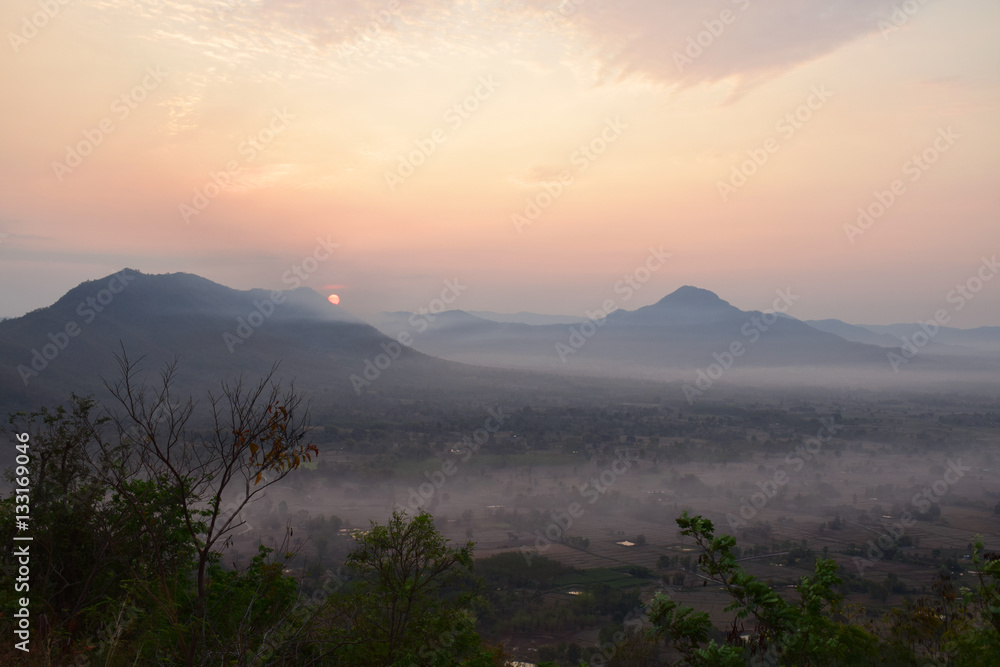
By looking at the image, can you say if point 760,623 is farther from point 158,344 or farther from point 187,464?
point 158,344

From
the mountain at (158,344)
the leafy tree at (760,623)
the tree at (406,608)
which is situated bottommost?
the tree at (406,608)

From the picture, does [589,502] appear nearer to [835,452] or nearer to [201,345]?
[835,452]

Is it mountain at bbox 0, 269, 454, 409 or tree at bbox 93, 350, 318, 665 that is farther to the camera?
mountain at bbox 0, 269, 454, 409

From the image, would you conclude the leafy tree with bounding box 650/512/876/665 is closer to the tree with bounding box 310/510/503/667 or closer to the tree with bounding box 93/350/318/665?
the tree with bounding box 93/350/318/665

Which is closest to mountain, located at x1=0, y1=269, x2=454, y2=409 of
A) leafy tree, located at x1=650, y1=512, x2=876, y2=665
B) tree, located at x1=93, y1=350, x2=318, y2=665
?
tree, located at x1=93, y1=350, x2=318, y2=665

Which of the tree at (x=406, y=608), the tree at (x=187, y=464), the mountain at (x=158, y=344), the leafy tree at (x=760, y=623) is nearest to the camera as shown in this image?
the tree at (x=187, y=464)

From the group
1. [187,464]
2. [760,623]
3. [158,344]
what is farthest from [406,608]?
[158,344]

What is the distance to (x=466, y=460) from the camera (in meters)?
99.3

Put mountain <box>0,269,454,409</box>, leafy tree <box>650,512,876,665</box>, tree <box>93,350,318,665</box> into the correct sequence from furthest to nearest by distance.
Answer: mountain <box>0,269,454,409</box>, leafy tree <box>650,512,876,665</box>, tree <box>93,350,318,665</box>

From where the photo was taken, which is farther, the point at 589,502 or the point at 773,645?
the point at 589,502

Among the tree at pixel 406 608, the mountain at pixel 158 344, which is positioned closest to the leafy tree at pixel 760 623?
the tree at pixel 406 608

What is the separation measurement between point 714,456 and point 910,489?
3115 centimetres

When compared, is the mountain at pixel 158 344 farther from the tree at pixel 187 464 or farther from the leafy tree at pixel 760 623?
the leafy tree at pixel 760 623

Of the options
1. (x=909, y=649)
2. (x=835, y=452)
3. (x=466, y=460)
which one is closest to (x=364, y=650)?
(x=909, y=649)
